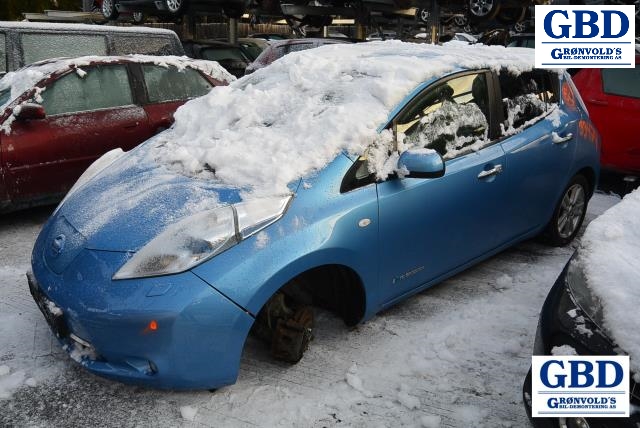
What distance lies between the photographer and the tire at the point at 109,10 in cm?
1670

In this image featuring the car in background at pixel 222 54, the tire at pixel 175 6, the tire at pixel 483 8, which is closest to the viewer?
the car in background at pixel 222 54

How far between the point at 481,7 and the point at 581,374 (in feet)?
36.9

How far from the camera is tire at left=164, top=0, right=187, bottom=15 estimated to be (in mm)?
13250

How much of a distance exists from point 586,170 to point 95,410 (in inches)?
152

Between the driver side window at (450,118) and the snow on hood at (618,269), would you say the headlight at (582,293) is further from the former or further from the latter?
the driver side window at (450,118)

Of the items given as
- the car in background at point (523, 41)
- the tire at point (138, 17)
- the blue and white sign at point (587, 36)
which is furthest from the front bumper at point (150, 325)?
the tire at point (138, 17)

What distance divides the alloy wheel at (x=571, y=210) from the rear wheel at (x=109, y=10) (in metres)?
15.2

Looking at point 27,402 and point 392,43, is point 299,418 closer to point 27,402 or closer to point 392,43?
point 27,402

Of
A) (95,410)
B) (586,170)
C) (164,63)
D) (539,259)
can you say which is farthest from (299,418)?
(164,63)

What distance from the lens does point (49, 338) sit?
3.24m

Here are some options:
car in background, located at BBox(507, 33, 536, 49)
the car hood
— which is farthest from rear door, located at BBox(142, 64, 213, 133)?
car in background, located at BBox(507, 33, 536, 49)

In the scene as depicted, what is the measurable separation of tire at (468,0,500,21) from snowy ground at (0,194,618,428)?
9624mm

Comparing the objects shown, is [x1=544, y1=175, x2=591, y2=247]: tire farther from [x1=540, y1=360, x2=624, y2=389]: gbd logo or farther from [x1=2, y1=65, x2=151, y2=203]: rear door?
[x1=2, y1=65, x2=151, y2=203]: rear door

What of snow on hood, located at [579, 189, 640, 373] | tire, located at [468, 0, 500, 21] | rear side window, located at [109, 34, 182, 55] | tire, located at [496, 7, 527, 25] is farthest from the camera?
tire, located at [496, 7, 527, 25]
